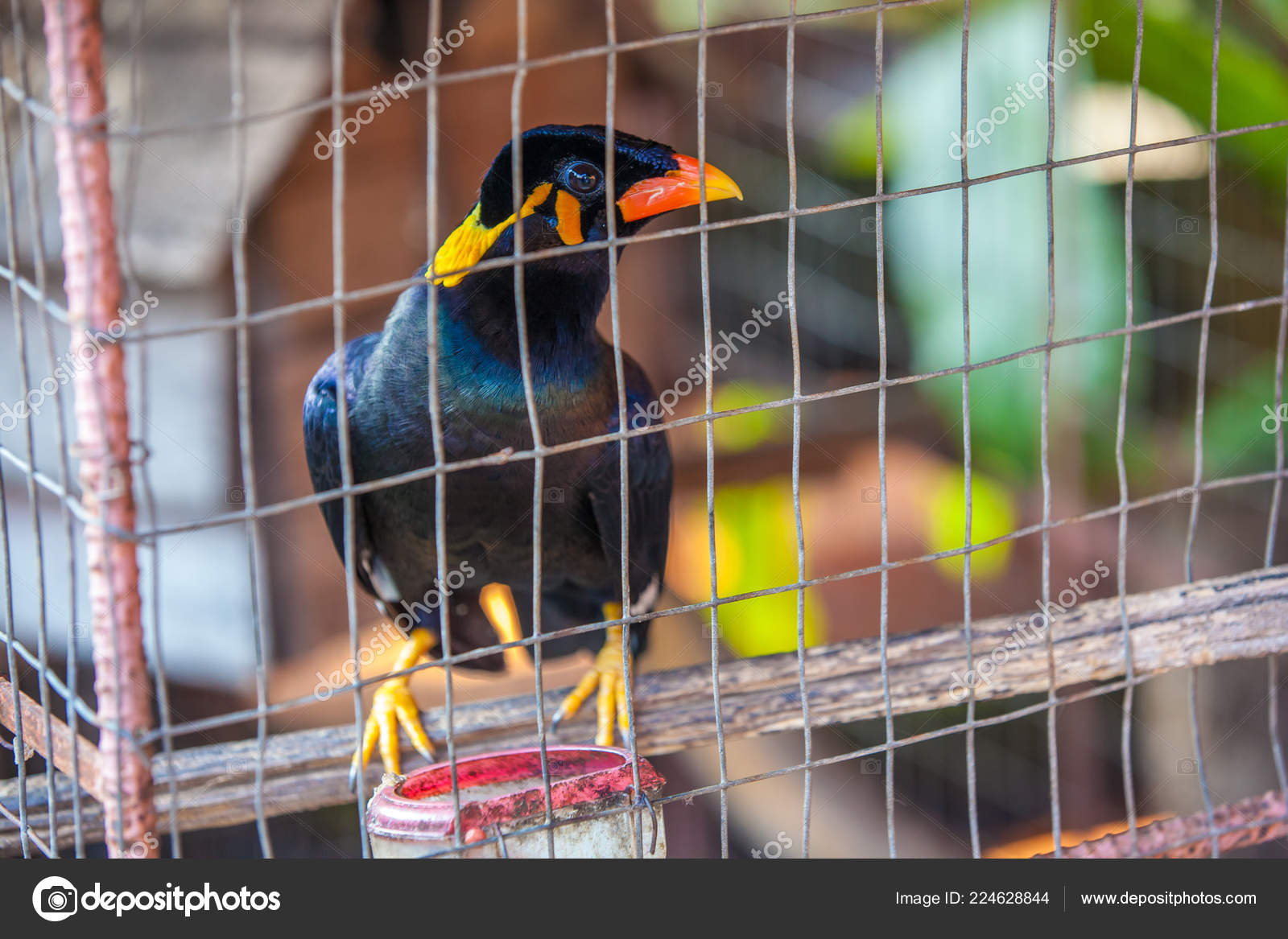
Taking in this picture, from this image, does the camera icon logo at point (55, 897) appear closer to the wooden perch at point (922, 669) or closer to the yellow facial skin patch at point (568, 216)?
the wooden perch at point (922, 669)

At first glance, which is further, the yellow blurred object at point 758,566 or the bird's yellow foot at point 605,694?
the yellow blurred object at point 758,566

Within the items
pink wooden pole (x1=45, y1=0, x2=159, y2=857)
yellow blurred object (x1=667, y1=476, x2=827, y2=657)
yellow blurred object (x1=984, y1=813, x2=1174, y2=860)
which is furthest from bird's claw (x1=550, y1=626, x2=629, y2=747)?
yellow blurred object (x1=984, y1=813, x2=1174, y2=860)

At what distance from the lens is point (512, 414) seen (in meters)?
1.88

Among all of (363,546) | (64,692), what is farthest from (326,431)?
(64,692)

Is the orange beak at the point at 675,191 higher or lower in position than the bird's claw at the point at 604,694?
higher

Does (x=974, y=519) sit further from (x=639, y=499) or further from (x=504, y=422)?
(x=504, y=422)

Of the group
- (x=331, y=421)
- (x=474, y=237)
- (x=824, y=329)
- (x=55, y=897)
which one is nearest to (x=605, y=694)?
(x=331, y=421)

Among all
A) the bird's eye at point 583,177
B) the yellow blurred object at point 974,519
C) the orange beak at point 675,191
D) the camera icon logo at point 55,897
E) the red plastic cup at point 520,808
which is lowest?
the camera icon logo at point 55,897

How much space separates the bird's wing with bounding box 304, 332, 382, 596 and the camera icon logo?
869 mm

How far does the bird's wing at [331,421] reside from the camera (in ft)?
6.69

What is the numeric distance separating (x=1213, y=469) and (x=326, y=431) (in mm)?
2529

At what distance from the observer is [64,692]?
1.23 m

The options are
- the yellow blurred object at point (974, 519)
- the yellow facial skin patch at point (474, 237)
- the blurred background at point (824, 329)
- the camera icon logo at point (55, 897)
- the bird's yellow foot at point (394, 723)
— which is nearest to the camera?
the camera icon logo at point (55, 897)

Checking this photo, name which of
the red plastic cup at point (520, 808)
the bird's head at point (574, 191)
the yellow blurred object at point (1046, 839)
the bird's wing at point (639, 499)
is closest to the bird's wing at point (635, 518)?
the bird's wing at point (639, 499)
